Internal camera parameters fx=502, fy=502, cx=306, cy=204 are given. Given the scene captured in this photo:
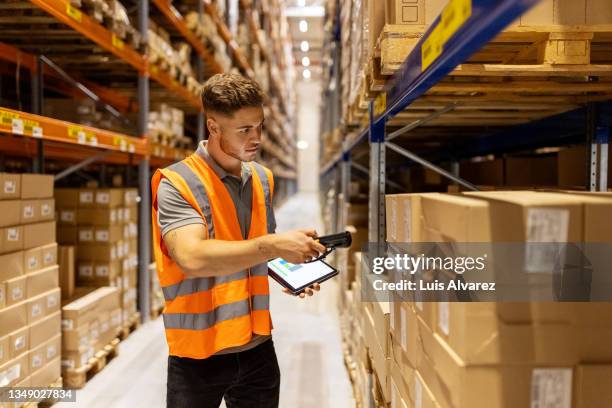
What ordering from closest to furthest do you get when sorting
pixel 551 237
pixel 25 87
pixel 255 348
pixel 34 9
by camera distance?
1. pixel 551 237
2. pixel 255 348
3. pixel 34 9
4. pixel 25 87

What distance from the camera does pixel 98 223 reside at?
4.42m

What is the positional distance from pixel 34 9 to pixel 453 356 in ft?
11.9

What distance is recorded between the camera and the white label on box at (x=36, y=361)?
313 cm

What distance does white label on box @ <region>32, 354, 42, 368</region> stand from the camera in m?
3.13

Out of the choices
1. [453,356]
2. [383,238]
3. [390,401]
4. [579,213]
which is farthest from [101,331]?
[579,213]

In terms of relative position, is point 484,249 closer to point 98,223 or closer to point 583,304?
point 583,304

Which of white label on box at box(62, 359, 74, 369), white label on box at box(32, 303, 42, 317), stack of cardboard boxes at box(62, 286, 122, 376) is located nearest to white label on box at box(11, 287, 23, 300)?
white label on box at box(32, 303, 42, 317)

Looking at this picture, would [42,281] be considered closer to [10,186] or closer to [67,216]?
[10,186]

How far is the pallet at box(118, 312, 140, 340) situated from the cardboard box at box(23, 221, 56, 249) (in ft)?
4.66

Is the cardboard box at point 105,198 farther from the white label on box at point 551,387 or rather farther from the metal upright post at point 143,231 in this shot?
the white label on box at point 551,387

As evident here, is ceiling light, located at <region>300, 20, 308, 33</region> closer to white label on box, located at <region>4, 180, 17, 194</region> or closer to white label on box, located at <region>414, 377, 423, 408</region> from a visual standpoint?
white label on box, located at <region>4, 180, 17, 194</region>

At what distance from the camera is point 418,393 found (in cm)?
156

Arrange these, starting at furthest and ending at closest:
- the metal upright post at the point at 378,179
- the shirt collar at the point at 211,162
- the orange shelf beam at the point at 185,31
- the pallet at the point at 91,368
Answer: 1. the orange shelf beam at the point at 185,31
2. the pallet at the point at 91,368
3. the metal upright post at the point at 378,179
4. the shirt collar at the point at 211,162

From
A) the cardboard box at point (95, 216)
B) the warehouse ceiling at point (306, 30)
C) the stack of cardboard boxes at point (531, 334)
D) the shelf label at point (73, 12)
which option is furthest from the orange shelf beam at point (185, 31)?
the warehouse ceiling at point (306, 30)
